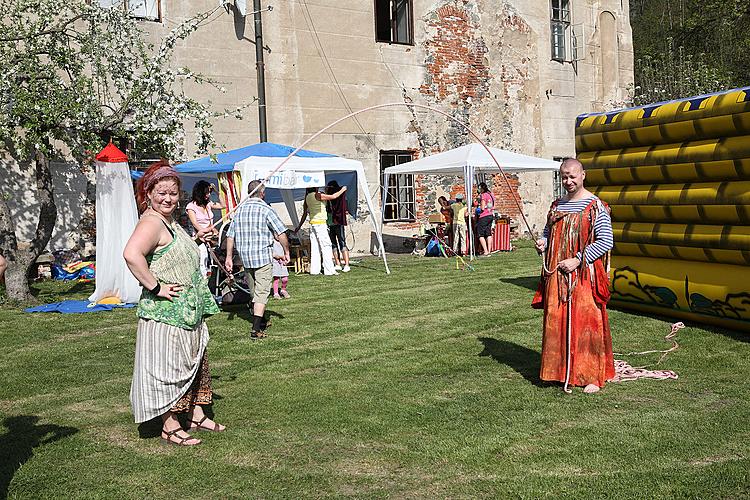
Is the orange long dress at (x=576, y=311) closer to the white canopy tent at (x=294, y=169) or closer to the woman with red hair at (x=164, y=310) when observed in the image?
the woman with red hair at (x=164, y=310)

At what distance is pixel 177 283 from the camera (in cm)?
508

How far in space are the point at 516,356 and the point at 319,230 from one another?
801cm

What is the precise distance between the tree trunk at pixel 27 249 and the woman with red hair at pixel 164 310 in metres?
7.55

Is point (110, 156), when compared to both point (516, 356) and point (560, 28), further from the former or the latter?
point (560, 28)

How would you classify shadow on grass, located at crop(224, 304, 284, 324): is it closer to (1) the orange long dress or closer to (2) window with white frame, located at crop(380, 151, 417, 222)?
(1) the orange long dress

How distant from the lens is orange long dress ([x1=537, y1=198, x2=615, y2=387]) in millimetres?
6137

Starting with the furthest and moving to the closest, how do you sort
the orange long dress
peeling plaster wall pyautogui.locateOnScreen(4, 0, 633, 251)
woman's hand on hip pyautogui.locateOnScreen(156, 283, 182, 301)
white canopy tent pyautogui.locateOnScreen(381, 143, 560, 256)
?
peeling plaster wall pyautogui.locateOnScreen(4, 0, 633, 251), white canopy tent pyautogui.locateOnScreen(381, 143, 560, 256), the orange long dress, woman's hand on hip pyautogui.locateOnScreen(156, 283, 182, 301)

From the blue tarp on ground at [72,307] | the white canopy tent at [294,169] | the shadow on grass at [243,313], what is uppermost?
the white canopy tent at [294,169]

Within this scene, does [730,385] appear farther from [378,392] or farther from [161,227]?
[161,227]

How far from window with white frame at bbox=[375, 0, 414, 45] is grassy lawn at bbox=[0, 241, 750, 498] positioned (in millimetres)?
11712

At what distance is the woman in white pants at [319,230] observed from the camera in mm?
15016

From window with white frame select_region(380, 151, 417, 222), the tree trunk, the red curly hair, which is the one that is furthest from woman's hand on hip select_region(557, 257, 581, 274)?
window with white frame select_region(380, 151, 417, 222)

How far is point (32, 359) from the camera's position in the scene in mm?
8070

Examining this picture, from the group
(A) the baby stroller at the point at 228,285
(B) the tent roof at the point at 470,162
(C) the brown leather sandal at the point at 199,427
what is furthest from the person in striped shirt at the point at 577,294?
(B) the tent roof at the point at 470,162
